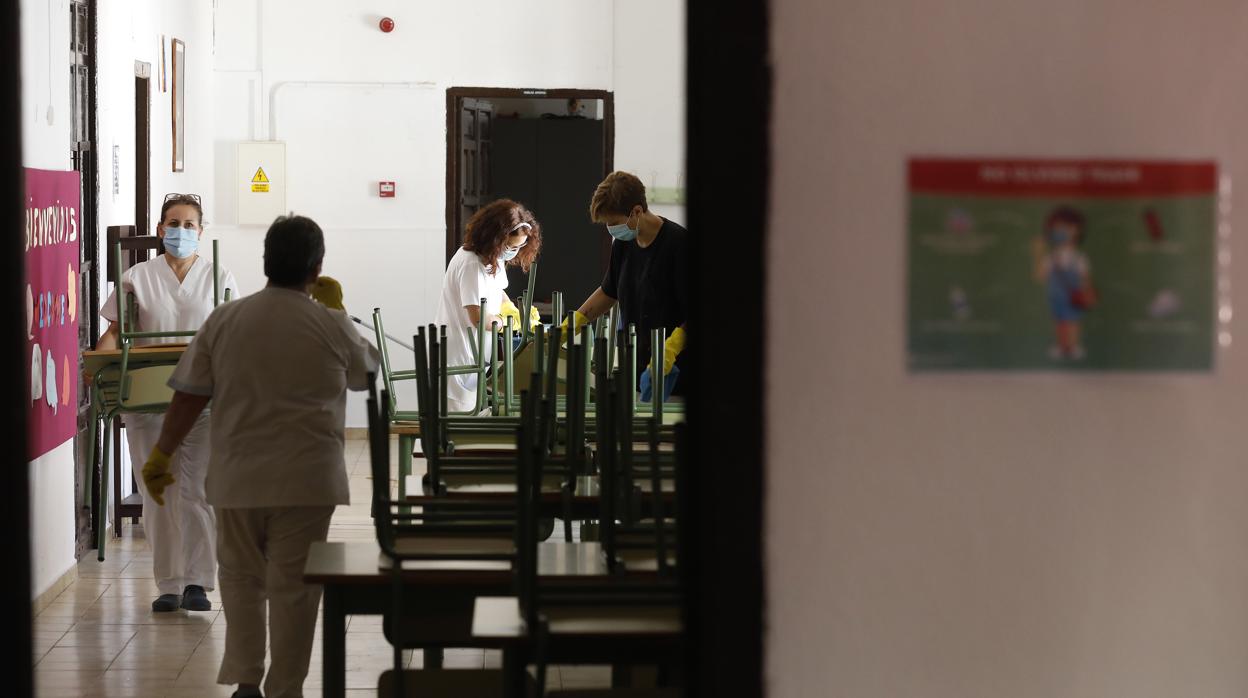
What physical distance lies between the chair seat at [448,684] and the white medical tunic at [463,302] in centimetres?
341

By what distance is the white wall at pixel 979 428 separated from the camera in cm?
185

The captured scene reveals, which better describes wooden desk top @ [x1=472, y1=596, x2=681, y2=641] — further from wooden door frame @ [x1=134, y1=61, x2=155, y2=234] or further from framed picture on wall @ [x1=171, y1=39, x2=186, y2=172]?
framed picture on wall @ [x1=171, y1=39, x2=186, y2=172]

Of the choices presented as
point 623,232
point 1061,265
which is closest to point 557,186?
point 623,232

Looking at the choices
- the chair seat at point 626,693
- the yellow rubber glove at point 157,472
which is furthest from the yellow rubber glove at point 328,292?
the chair seat at point 626,693

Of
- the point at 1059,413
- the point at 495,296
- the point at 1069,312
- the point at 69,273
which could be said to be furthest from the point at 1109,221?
the point at 495,296

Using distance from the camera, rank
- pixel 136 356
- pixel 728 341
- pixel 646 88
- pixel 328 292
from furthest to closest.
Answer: pixel 646 88 → pixel 136 356 → pixel 328 292 → pixel 728 341

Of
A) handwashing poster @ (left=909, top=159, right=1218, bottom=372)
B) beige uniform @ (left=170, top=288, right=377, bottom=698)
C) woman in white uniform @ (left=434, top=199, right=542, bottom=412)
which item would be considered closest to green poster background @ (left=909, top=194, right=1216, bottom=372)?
handwashing poster @ (left=909, top=159, right=1218, bottom=372)

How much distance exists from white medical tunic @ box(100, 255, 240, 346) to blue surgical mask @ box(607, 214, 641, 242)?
143 centimetres

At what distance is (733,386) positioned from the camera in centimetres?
184

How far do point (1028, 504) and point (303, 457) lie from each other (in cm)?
215

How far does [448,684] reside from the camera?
121 inches

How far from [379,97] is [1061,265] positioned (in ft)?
24.9

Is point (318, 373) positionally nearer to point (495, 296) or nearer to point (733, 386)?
point (733, 386)

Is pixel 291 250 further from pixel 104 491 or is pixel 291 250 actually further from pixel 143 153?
pixel 143 153
